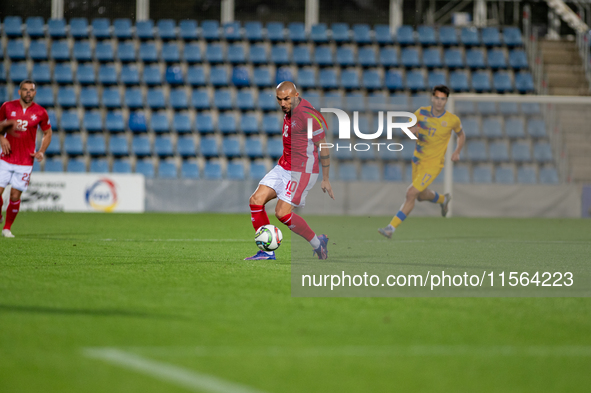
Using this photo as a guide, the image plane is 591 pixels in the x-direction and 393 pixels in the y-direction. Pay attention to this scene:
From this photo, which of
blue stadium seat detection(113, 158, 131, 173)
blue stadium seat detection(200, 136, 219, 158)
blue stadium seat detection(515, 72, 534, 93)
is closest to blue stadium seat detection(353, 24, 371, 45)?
blue stadium seat detection(515, 72, 534, 93)

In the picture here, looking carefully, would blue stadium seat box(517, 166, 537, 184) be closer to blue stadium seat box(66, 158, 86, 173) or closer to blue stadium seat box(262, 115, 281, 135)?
blue stadium seat box(262, 115, 281, 135)

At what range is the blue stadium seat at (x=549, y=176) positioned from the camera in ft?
56.9

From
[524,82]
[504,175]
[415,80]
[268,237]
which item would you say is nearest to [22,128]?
[268,237]

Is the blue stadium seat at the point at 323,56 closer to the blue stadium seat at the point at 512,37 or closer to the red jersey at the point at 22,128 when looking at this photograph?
the blue stadium seat at the point at 512,37

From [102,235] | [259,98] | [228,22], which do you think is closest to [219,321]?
[102,235]

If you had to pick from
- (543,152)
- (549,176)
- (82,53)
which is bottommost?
(549,176)

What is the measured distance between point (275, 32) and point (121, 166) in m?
5.82

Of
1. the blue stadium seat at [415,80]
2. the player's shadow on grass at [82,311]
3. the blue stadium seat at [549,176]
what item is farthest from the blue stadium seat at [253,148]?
the player's shadow on grass at [82,311]

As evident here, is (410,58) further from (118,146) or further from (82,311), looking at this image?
(82,311)

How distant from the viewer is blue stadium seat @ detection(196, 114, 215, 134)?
1995cm

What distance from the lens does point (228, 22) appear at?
21641 millimetres

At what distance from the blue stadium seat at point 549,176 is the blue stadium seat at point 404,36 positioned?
6.25 m

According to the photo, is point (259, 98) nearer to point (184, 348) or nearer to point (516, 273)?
point (516, 273)

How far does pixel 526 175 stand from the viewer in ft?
57.3
